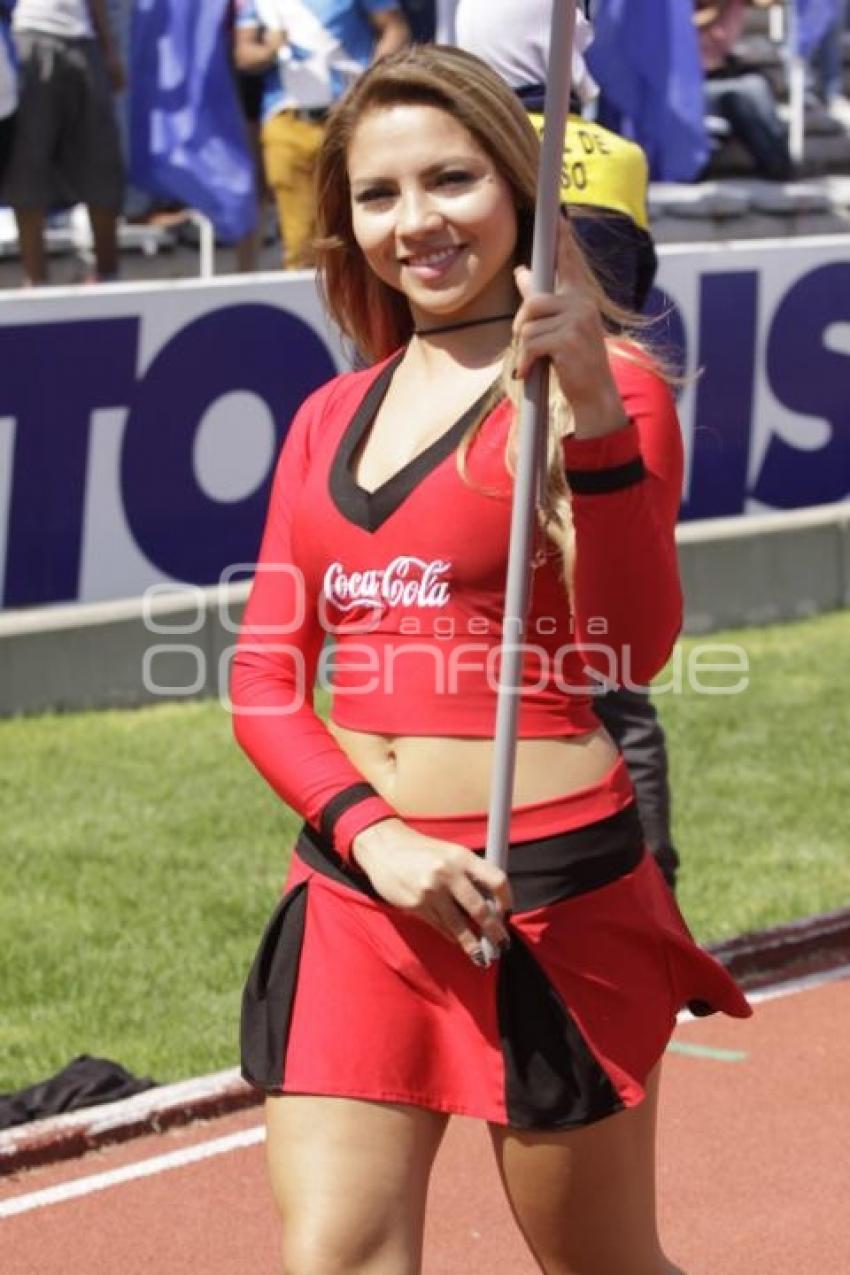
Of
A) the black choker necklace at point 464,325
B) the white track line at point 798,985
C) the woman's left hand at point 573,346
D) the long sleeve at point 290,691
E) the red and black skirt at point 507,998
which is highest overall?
the woman's left hand at point 573,346

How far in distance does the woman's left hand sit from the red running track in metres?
2.34

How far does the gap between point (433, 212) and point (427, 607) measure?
514mm

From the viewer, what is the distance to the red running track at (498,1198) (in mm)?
5023

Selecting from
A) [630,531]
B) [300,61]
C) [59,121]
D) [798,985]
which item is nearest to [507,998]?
[630,531]

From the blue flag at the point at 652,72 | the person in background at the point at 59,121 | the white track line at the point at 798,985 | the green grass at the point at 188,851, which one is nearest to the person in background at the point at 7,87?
the person in background at the point at 59,121

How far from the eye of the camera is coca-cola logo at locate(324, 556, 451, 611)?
11.2ft

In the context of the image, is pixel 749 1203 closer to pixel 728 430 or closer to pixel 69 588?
pixel 69 588

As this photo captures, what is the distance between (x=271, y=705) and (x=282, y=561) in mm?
209

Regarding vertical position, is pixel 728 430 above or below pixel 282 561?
below

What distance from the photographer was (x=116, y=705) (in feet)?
31.1

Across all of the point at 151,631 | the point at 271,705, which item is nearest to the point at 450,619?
the point at 271,705

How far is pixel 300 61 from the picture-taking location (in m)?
12.8

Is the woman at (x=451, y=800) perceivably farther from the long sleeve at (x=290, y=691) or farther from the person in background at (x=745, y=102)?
the person in background at (x=745, y=102)

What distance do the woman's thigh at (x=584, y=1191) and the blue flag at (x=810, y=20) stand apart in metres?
14.8
